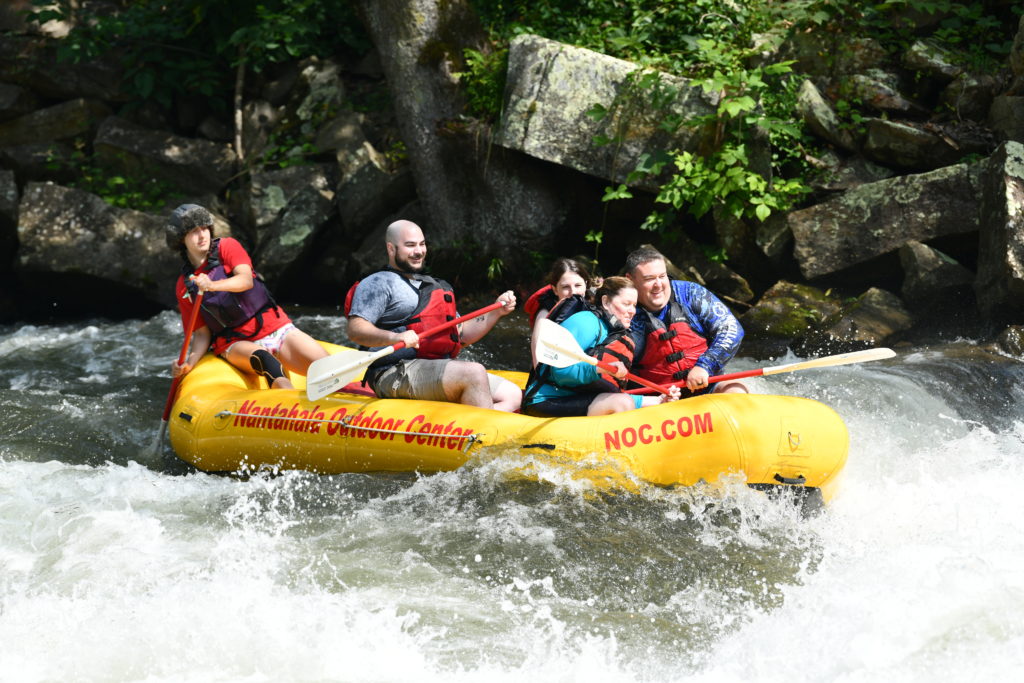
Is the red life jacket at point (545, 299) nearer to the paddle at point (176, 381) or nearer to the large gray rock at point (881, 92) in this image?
the paddle at point (176, 381)

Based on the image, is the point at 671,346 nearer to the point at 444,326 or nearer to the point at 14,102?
the point at 444,326

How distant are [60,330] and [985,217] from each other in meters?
7.12

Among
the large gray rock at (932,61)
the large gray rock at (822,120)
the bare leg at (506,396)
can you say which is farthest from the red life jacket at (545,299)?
the large gray rock at (932,61)

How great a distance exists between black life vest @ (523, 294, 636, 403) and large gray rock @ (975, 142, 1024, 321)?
3.19m

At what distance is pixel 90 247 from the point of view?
8469 mm

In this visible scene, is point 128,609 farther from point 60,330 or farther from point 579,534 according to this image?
point 60,330

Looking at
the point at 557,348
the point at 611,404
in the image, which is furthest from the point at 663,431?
the point at 557,348

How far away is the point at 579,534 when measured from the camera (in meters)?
3.68

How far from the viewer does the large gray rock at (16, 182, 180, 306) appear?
844cm

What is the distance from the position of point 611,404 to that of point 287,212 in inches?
208

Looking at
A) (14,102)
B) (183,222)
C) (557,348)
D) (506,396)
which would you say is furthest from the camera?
(14,102)

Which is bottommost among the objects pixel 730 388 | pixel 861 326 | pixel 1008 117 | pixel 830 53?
pixel 861 326

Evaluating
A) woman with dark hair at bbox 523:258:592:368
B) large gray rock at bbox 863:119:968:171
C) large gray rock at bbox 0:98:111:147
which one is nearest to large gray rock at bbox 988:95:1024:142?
large gray rock at bbox 863:119:968:171

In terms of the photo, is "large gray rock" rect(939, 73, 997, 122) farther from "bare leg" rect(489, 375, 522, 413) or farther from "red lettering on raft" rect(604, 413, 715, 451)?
"red lettering on raft" rect(604, 413, 715, 451)
